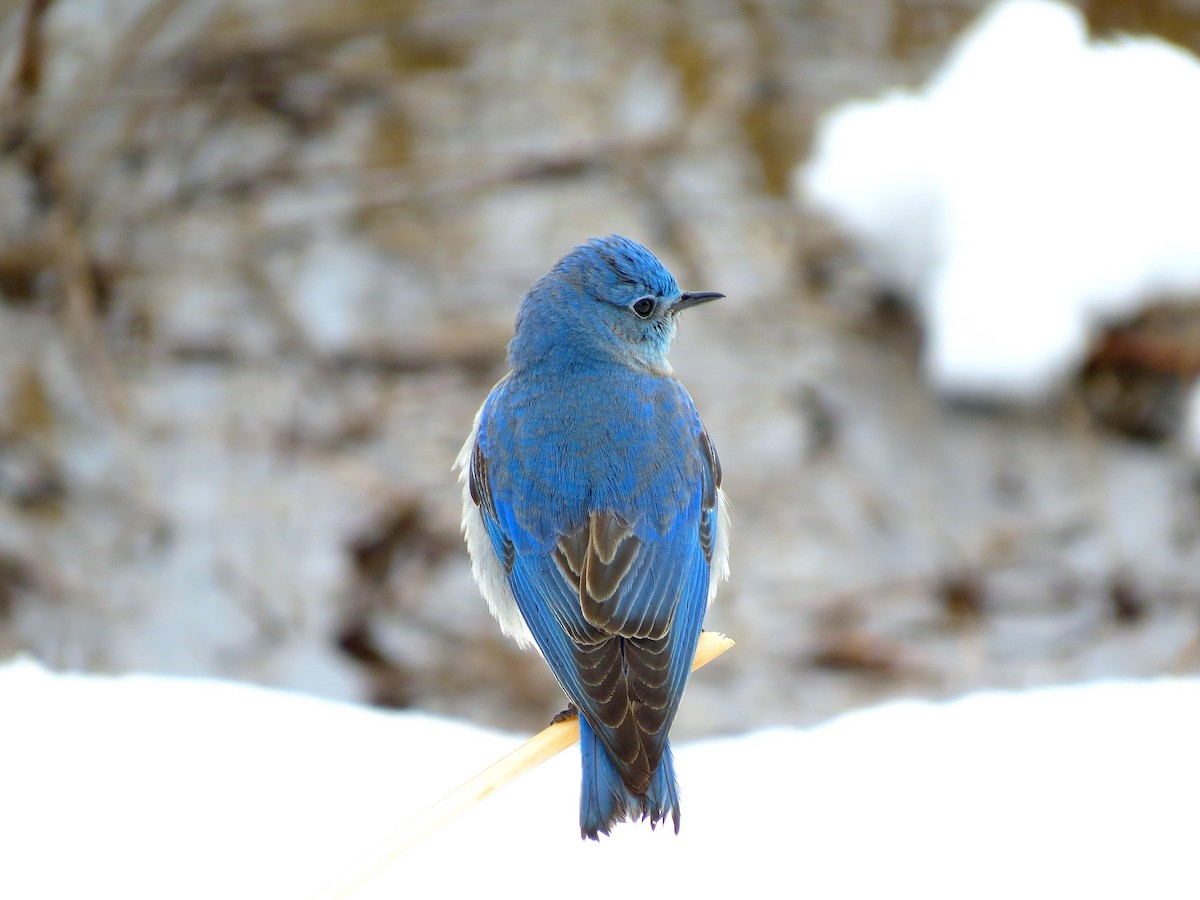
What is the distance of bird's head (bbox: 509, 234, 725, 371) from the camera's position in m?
3.47

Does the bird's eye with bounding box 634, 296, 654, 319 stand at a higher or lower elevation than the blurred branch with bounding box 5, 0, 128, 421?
lower

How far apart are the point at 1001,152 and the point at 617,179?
180 centimetres

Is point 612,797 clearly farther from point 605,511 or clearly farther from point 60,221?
point 60,221

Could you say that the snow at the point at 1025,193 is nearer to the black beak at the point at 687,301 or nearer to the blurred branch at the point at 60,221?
the black beak at the point at 687,301

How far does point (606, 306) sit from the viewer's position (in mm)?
3512

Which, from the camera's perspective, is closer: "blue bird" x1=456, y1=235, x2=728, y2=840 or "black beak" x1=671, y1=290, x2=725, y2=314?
"blue bird" x1=456, y1=235, x2=728, y2=840

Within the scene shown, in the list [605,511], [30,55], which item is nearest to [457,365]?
[30,55]

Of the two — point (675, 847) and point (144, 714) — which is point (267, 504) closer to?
point (144, 714)

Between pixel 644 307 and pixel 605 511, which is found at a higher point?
pixel 644 307

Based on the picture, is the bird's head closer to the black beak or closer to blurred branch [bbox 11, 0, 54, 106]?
the black beak

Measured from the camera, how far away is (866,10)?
7.31 m

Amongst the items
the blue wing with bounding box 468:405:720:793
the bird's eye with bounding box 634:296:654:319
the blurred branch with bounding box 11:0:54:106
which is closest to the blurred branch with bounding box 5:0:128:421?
the blurred branch with bounding box 11:0:54:106

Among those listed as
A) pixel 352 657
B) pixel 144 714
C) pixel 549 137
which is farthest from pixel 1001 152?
pixel 144 714

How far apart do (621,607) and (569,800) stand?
0.61 metres
